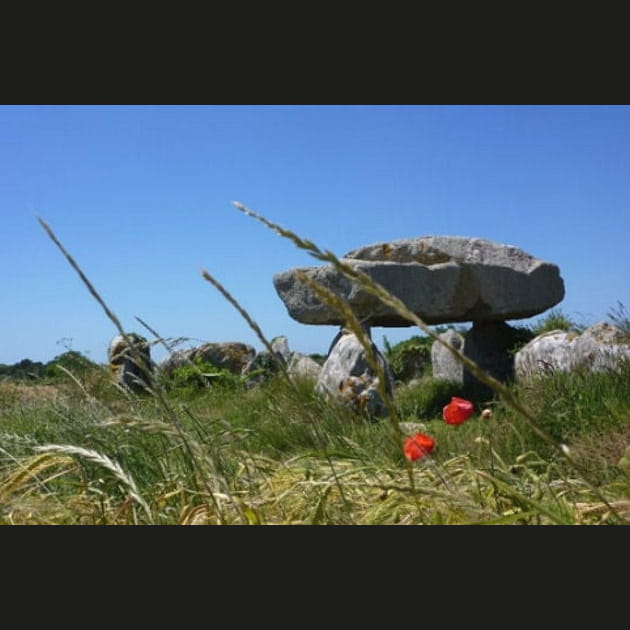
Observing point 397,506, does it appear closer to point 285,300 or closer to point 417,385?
point 285,300

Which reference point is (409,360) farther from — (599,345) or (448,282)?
(599,345)

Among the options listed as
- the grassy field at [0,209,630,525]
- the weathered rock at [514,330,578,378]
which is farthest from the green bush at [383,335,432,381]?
the grassy field at [0,209,630,525]

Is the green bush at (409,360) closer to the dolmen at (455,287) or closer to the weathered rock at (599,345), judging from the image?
the dolmen at (455,287)

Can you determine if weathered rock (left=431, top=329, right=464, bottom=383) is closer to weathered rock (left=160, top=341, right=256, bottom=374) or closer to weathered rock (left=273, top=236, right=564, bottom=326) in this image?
weathered rock (left=273, top=236, right=564, bottom=326)

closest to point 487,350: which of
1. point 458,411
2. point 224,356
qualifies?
point 224,356

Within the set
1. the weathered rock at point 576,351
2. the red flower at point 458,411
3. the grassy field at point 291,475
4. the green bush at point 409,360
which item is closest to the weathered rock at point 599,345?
the weathered rock at point 576,351

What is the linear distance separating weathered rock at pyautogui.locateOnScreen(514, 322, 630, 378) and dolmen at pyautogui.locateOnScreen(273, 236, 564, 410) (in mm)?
916

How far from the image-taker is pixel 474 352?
10.4 meters

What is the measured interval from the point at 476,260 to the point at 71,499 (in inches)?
305

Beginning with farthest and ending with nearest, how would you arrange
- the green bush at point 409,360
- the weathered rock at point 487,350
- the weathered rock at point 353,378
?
the green bush at point 409,360 < the weathered rock at point 487,350 < the weathered rock at point 353,378

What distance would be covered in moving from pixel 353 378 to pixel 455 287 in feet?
7.36

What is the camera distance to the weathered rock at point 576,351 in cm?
652

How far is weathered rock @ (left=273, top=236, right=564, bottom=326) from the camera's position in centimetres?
883

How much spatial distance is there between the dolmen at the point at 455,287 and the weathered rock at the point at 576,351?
916 millimetres
